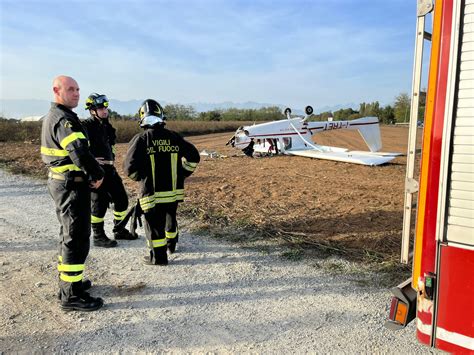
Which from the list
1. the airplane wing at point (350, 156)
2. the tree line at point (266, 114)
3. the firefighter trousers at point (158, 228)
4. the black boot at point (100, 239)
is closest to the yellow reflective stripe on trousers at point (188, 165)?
→ the firefighter trousers at point (158, 228)

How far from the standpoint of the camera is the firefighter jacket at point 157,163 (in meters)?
4.26

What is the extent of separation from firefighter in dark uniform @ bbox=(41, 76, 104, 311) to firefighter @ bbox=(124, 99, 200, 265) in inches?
32.5

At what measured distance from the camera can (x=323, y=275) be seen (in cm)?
425

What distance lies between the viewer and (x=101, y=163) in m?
5.14

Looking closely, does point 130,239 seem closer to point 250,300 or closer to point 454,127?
point 250,300

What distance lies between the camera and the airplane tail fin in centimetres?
1545

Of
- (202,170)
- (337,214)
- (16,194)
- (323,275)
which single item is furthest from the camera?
(202,170)

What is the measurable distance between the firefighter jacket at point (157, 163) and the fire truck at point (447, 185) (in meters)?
2.96

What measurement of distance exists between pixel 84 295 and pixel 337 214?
4.49 meters

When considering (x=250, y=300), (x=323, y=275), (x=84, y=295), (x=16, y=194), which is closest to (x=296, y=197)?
(x=323, y=275)

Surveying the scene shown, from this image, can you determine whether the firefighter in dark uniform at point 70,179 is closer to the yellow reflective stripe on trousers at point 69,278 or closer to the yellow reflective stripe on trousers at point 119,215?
the yellow reflective stripe on trousers at point 69,278

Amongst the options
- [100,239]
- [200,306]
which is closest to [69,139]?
[200,306]

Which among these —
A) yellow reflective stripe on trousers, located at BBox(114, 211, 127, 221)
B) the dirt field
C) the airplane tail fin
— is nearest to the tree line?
the airplane tail fin

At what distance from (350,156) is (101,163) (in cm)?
994
